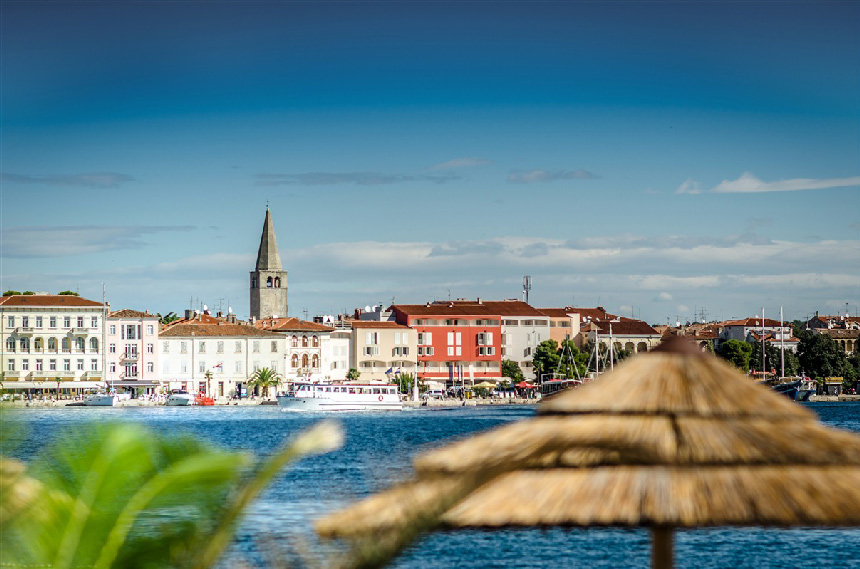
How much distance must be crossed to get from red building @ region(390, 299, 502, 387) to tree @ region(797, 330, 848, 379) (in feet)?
96.3

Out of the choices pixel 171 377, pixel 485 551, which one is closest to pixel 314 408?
pixel 171 377

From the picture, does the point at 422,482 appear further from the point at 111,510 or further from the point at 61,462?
the point at 61,462

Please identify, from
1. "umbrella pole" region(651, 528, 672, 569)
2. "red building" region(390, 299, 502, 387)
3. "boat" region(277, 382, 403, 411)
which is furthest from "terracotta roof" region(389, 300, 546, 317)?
"umbrella pole" region(651, 528, 672, 569)

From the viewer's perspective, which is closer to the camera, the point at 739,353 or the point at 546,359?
the point at 546,359

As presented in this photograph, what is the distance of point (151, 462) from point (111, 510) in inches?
9.8

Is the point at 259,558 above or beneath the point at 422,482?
beneath

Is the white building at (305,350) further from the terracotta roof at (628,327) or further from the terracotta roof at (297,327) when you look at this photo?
the terracotta roof at (628,327)

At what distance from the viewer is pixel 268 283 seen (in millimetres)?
140500

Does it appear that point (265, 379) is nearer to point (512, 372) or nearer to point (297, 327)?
point (297, 327)

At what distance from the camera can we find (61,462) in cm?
518

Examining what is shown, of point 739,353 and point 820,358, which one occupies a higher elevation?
point 739,353

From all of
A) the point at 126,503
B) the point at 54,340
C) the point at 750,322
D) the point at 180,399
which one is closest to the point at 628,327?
the point at 750,322

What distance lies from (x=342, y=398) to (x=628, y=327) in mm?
47476

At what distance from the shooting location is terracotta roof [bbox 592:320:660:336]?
125m
